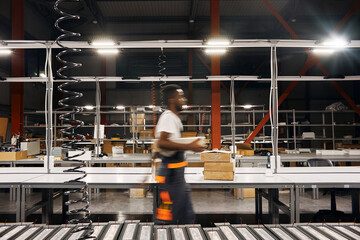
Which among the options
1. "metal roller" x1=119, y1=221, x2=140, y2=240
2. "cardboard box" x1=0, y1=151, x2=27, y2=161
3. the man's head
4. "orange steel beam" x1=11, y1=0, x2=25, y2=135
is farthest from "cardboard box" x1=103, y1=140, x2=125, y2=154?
"metal roller" x1=119, y1=221, x2=140, y2=240

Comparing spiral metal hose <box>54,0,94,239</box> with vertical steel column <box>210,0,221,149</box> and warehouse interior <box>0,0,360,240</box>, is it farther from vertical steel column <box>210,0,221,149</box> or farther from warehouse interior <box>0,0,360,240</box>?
vertical steel column <box>210,0,221,149</box>

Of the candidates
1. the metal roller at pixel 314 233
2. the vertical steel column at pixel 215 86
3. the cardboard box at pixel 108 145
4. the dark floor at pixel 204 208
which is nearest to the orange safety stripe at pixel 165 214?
the metal roller at pixel 314 233

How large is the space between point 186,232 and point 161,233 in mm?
120

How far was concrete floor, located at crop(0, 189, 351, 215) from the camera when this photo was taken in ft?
14.8

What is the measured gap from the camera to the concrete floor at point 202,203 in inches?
177

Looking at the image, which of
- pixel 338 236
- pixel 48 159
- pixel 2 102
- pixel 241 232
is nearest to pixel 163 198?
pixel 241 232

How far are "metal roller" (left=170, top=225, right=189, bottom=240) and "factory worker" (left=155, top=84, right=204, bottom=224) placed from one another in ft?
2.92

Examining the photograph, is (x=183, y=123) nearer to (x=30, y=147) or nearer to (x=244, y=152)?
(x=244, y=152)

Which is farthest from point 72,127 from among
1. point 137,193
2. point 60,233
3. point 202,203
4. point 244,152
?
point 244,152

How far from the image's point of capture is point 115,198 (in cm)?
542

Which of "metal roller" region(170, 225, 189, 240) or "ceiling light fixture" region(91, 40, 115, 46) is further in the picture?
"ceiling light fixture" region(91, 40, 115, 46)

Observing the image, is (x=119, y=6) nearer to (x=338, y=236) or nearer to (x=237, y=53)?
(x=237, y=53)

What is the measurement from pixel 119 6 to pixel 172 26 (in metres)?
2.63

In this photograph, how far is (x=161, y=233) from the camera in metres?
1.13
